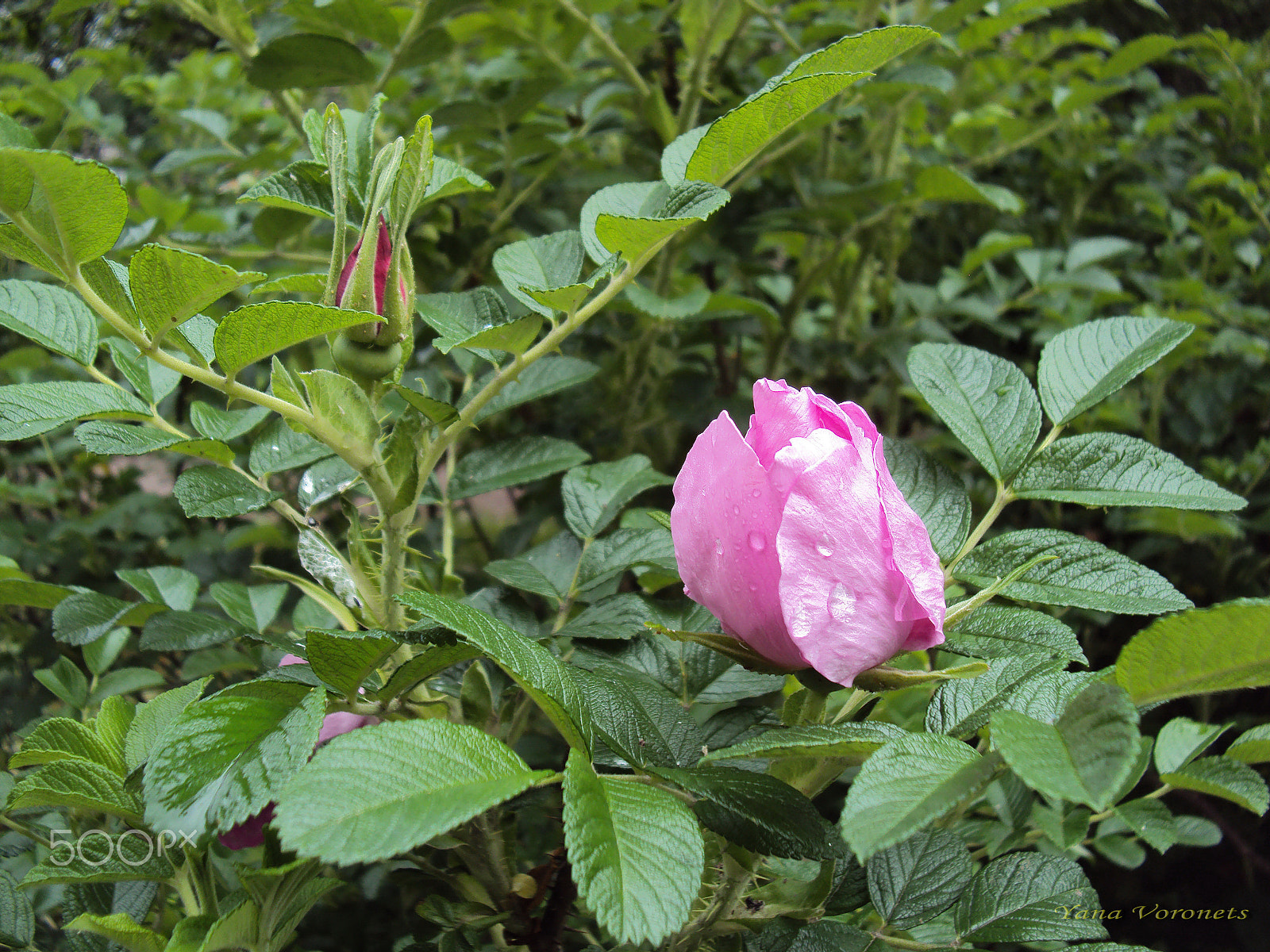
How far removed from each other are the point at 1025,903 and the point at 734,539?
23cm

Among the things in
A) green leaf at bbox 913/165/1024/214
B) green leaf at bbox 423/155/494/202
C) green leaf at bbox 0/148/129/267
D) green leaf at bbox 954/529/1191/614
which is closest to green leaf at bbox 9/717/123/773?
green leaf at bbox 0/148/129/267

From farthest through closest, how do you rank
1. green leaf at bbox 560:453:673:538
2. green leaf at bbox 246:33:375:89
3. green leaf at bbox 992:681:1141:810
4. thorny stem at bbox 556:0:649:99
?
thorny stem at bbox 556:0:649:99, green leaf at bbox 246:33:375:89, green leaf at bbox 560:453:673:538, green leaf at bbox 992:681:1141:810

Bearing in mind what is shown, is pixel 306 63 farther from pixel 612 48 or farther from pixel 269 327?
pixel 269 327

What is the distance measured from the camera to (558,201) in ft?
4.02

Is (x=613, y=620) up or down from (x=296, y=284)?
down

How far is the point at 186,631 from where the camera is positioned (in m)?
0.54

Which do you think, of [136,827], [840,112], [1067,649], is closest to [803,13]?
[840,112]

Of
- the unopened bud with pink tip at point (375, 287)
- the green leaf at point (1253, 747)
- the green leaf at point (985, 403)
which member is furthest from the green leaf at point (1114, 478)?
the unopened bud with pink tip at point (375, 287)

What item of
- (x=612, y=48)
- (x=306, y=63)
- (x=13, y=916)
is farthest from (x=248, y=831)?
(x=612, y=48)

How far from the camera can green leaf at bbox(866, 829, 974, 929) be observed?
15.1 inches

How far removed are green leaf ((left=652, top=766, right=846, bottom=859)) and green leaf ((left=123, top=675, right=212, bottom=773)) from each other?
257mm

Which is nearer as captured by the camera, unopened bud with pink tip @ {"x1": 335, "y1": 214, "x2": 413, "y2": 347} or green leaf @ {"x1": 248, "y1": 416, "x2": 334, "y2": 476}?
unopened bud with pink tip @ {"x1": 335, "y1": 214, "x2": 413, "y2": 347}

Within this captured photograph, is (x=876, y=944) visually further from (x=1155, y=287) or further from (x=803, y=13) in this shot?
(x=1155, y=287)

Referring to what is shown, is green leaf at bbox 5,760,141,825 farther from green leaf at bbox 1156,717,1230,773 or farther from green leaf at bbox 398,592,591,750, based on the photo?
green leaf at bbox 1156,717,1230,773
